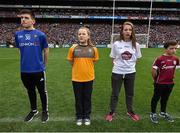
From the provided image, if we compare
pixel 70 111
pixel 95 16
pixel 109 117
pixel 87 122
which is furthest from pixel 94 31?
pixel 87 122

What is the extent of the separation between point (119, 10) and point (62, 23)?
11.0 metres

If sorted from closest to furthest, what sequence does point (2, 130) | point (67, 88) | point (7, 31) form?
point (2, 130) < point (67, 88) < point (7, 31)

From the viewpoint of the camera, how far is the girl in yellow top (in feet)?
20.0

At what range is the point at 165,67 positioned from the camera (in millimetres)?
6332

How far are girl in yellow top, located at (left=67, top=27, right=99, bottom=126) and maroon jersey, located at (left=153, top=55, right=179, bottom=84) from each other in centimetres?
126

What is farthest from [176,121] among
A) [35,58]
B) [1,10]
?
[1,10]

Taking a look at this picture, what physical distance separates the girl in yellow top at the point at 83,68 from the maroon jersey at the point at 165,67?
49.4 inches

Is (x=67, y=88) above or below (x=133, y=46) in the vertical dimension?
below

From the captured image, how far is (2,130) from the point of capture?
5.77 meters

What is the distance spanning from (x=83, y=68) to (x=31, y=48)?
106cm

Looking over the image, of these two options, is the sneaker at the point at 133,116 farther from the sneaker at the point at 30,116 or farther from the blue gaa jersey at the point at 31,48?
the blue gaa jersey at the point at 31,48

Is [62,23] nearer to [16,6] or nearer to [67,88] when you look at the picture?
[16,6]

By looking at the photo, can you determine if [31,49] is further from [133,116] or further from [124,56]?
[133,116]

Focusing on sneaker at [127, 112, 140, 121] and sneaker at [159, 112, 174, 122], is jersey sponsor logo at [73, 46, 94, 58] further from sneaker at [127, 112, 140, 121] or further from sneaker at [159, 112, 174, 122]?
sneaker at [159, 112, 174, 122]
